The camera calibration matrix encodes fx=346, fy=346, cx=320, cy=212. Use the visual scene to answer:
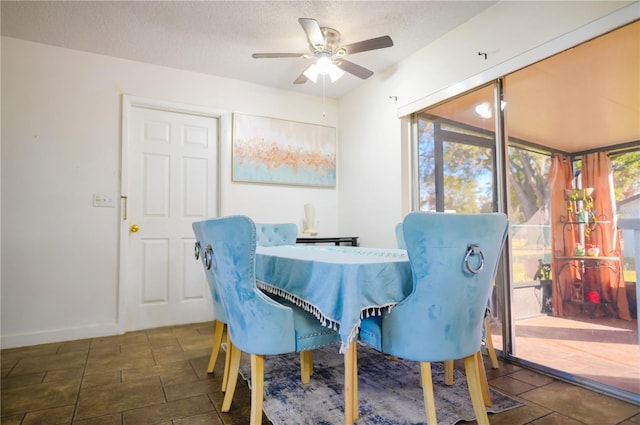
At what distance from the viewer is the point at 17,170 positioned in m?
2.79

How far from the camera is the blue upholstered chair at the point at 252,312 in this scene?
54.9 inches

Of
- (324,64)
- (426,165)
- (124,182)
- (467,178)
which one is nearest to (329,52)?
(324,64)

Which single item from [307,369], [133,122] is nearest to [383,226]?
[307,369]

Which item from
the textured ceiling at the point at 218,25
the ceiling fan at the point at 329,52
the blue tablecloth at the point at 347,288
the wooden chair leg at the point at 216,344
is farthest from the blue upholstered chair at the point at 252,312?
the textured ceiling at the point at 218,25

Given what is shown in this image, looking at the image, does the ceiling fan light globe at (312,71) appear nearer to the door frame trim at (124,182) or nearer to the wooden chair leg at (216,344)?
the door frame trim at (124,182)

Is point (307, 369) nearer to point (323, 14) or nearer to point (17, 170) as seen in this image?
point (323, 14)

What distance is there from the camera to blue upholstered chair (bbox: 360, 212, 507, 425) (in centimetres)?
131

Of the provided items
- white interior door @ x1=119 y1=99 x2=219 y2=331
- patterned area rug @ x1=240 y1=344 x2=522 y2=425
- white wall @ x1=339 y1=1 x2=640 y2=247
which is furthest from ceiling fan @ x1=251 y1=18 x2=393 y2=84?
patterned area rug @ x1=240 y1=344 x2=522 y2=425

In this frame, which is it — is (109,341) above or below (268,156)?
below

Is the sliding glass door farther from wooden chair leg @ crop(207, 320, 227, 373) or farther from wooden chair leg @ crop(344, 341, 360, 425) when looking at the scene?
wooden chair leg @ crop(207, 320, 227, 373)

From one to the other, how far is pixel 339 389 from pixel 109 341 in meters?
2.09

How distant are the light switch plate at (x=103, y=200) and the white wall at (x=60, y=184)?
36mm

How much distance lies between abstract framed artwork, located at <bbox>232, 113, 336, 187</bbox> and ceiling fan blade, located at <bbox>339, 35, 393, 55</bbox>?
158 cm

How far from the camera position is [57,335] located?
9.37 feet
